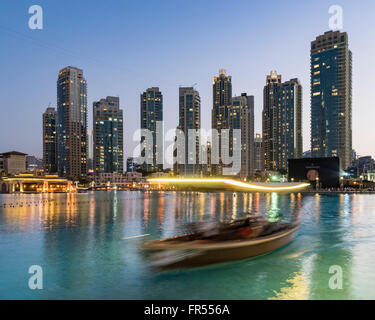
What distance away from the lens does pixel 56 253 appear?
24.4m

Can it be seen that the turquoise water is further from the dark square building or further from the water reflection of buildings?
the dark square building

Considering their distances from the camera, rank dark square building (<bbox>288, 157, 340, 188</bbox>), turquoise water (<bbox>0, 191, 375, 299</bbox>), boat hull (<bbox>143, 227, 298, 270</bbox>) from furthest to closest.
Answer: dark square building (<bbox>288, 157, 340, 188</bbox>), boat hull (<bbox>143, 227, 298, 270</bbox>), turquoise water (<bbox>0, 191, 375, 299</bbox>)

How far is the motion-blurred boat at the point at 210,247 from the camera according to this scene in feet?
61.5

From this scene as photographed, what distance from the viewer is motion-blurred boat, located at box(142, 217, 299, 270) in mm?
18734

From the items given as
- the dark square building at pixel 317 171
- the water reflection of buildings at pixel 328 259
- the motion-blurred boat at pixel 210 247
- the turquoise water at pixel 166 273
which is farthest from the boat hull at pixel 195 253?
the dark square building at pixel 317 171

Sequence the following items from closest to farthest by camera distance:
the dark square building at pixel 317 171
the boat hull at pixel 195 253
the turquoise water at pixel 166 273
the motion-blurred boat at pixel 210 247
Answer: the turquoise water at pixel 166 273 → the boat hull at pixel 195 253 → the motion-blurred boat at pixel 210 247 → the dark square building at pixel 317 171

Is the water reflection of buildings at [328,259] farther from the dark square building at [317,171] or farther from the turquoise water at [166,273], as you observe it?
the dark square building at [317,171]

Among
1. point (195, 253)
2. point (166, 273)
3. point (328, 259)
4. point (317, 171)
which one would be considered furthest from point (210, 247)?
point (317, 171)

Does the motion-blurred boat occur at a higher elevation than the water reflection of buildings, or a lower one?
higher

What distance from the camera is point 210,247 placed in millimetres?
18578

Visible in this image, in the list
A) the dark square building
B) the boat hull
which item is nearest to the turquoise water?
the boat hull

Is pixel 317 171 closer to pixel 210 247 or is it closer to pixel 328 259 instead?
pixel 328 259
